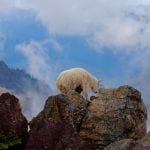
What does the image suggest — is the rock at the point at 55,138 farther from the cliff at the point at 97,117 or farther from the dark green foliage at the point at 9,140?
the dark green foliage at the point at 9,140

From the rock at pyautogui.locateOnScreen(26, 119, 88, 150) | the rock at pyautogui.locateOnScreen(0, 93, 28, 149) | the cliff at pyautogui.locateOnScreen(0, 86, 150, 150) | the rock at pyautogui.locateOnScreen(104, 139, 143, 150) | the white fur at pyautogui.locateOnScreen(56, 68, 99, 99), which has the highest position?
the white fur at pyautogui.locateOnScreen(56, 68, 99, 99)

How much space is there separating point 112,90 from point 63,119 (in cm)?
295

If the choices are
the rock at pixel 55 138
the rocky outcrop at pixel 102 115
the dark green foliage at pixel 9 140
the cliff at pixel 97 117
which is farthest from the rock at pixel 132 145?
the dark green foliage at pixel 9 140

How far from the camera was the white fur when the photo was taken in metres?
25.2

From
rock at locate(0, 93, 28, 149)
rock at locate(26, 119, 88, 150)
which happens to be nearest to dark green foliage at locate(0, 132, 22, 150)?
rock at locate(0, 93, 28, 149)

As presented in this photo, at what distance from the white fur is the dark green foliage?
6.80 meters

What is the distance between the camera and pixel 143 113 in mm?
21125

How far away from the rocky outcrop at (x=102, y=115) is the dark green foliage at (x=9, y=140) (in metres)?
0.61

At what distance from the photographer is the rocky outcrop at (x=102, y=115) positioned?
19391 mm

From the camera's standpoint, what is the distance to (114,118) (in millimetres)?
20062

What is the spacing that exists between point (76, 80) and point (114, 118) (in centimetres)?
566

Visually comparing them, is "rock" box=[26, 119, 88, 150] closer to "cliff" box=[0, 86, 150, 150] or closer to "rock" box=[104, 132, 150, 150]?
"cliff" box=[0, 86, 150, 150]

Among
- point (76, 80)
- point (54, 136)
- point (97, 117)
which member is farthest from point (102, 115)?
point (76, 80)

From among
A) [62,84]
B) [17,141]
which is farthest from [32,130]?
[62,84]
